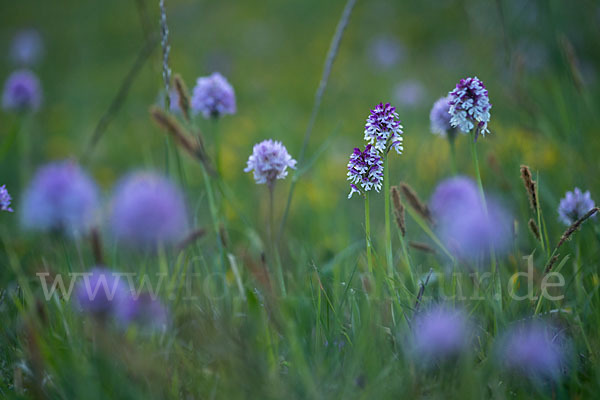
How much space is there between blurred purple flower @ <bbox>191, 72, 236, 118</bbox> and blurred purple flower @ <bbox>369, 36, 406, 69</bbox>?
4.02 metres

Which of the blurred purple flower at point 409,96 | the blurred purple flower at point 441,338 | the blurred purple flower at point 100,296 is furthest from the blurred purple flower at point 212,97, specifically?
the blurred purple flower at point 409,96

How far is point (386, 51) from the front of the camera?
5363mm

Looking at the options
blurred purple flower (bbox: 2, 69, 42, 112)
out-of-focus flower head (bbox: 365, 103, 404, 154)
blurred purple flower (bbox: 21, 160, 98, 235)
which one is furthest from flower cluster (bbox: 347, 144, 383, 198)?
blurred purple flower (bbox: 2, 69, 42, 112)

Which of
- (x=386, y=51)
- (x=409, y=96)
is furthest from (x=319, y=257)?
(x=386, y=51)

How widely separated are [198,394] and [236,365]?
18cm

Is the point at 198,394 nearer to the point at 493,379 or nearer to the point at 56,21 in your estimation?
the point at 493,379

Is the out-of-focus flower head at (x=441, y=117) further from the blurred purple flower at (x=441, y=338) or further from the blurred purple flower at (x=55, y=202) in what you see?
the blurred purple flower at (x=55, y=202)

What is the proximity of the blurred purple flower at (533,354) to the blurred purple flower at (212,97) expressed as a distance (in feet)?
3.34

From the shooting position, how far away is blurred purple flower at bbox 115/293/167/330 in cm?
91

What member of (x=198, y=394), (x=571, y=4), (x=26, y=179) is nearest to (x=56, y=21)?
(x=26, y=179)

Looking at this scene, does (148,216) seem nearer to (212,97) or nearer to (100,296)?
(100,296)

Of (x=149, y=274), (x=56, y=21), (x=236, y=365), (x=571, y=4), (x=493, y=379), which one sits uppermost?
(x=56, y=21)

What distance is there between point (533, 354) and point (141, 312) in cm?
73

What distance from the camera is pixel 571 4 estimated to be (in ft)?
12.7
